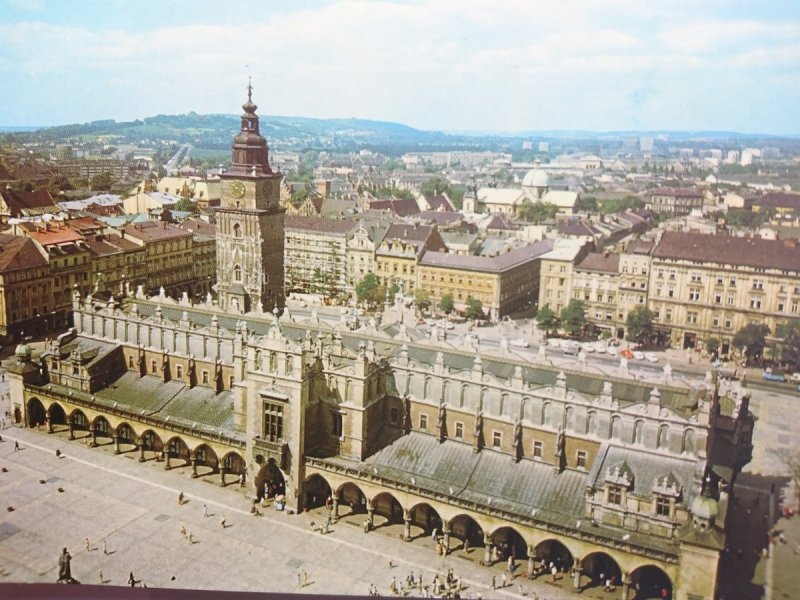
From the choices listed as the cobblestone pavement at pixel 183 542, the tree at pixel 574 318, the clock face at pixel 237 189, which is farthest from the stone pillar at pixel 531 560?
the clock face at pixel 237 189

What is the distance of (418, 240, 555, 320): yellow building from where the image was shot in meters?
53.0

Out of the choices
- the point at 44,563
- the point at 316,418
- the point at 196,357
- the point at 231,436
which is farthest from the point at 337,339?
the point at 44,563

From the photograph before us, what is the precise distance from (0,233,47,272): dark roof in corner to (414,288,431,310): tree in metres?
24.7

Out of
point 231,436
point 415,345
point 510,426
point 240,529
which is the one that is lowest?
point 240,529

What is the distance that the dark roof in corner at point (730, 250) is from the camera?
16.0 metres

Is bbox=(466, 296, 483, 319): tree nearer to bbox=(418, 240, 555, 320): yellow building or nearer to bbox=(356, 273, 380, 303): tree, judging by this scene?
bbox=(418, 240, 555, 320): yellow building

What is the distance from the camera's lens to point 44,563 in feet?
64.0

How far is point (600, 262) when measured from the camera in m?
40.7

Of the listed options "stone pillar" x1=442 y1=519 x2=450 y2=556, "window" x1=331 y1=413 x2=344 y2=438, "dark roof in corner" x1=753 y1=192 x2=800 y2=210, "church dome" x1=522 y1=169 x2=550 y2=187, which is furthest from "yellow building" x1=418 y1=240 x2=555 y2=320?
"church dome" x1=522 y1=169 x2=550 y2=187

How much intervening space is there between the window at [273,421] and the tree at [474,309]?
28.9 metres

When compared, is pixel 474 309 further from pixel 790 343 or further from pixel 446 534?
pixel 790 343

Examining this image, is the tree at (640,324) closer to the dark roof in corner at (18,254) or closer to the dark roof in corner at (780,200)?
the dark roof in corner at (780,200)

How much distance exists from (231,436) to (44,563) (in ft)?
26.5

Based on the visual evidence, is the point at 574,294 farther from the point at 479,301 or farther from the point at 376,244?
the point at 376,244
